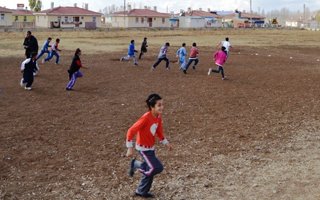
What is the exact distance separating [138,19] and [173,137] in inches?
2870

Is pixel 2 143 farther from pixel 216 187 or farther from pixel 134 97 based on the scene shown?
pixel 134 97

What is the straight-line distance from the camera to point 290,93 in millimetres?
15531

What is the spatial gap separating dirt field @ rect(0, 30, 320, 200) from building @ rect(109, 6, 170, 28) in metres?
62.6

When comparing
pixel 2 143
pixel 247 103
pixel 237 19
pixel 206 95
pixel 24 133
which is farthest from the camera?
pixel 237 19

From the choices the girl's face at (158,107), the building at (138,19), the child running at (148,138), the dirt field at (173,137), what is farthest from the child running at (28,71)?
the building at (138,19)

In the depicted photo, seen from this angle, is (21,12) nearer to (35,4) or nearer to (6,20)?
(35,4)

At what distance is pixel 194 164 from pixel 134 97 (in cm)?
655

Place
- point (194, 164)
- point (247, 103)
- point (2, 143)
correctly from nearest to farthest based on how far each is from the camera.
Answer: point (194, 164)
point (2, 143)
point (247, 103)

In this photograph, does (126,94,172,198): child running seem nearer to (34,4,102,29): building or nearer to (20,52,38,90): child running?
(20,52,38,90): child running

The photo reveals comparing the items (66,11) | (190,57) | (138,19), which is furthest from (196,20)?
(190,57)

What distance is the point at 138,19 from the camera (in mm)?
80750

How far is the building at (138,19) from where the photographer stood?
8006cm

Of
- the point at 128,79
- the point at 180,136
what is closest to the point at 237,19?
the point at 128,79

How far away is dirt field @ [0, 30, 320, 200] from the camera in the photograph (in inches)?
272
